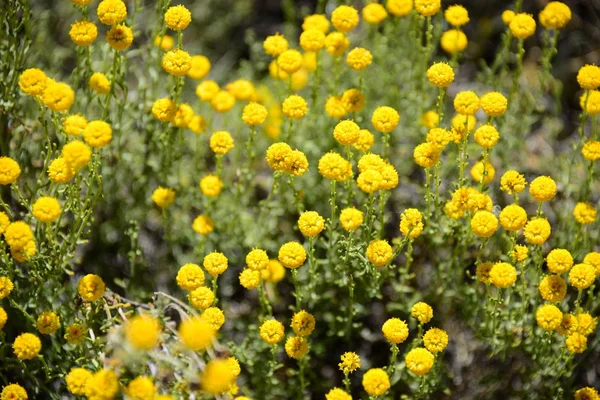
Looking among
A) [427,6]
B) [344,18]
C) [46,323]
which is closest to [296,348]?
[46,323]

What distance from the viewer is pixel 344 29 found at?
3.10m

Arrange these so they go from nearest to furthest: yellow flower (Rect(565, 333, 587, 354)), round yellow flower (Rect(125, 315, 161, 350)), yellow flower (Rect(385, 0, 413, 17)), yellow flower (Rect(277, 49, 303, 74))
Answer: round yellow flower (Rect(125, 315, 161, 350))
yellow flower (Rect(565, 333, 587, 354))
yellow flower (Rect(277, 49, 303, 74))
yellow flower (Rect(385, 0, 413, 17))

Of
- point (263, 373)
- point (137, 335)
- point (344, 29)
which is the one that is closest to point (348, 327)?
point (263, 373)

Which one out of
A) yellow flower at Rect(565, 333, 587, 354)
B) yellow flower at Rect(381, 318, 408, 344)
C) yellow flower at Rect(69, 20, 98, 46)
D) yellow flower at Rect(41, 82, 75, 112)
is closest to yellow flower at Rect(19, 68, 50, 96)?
yellow flower at Rect(41, 82, 75, 112)

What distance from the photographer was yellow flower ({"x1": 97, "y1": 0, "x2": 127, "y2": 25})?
8.73 feet

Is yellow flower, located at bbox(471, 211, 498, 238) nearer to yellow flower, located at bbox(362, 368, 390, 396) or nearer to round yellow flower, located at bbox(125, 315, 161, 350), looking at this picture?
yellow flower, located at bbox(362, 368, 390, 396)

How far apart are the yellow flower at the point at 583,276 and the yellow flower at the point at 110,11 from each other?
2.06 metres

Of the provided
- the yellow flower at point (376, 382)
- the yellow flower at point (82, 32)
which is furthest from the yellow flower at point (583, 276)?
the yellow flower at point (82, 32)

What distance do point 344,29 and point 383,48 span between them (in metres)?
0.67

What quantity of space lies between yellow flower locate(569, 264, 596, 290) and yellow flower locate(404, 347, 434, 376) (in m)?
0.67

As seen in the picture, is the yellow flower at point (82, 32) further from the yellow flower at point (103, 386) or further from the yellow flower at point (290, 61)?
the yellow flower at point (103, 386)

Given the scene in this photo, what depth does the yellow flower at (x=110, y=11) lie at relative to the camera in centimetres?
266

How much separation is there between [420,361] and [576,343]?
667 mm

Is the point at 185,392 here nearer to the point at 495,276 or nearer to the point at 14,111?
the point at 495,276
